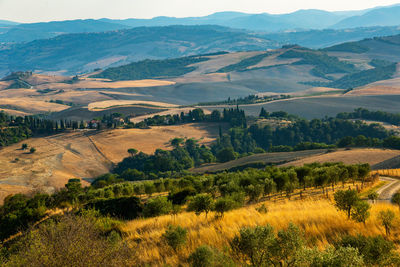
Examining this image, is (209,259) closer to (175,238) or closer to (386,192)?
(175,238)

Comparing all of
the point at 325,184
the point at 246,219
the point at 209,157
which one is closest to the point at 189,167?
the point at 209,157

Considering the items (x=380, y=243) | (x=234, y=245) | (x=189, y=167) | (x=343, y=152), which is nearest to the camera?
(x=380, y=243)

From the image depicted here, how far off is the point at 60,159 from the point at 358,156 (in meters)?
121

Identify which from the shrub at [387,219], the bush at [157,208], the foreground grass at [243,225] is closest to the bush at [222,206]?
the foreground grass at [243,225]

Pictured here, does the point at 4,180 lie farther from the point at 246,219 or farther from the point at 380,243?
the point at 380,243

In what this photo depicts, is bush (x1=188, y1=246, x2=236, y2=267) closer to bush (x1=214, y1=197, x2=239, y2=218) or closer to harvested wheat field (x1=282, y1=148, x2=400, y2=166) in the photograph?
bush (x1=214, y1=197, x2=239, y2=218)

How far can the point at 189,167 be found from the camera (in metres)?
167

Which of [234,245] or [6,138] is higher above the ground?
[234,245]

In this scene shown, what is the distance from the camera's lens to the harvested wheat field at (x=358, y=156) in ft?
377

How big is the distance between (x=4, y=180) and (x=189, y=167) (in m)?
73.8

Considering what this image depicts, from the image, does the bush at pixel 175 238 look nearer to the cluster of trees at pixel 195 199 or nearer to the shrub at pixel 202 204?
the cluster of trees at pixel 195 199

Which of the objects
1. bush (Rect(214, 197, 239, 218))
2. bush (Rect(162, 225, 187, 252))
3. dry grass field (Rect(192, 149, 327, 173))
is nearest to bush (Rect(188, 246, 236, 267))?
bush (Rect(162, 225, 187, 252))

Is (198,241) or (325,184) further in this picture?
(325,184)

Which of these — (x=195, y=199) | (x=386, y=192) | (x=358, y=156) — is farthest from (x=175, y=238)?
(x=358, y=156)
